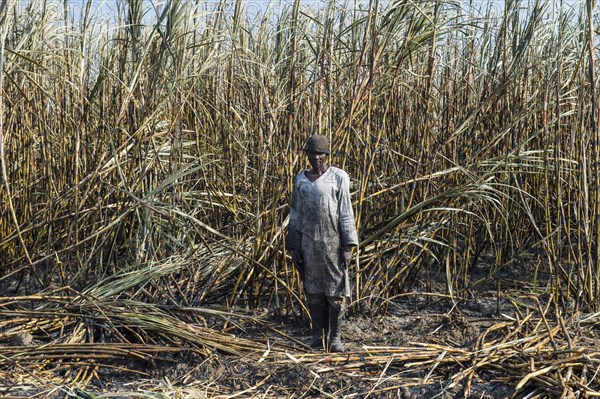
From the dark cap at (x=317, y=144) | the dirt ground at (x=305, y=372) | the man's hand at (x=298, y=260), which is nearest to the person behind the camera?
the dirt ground at (x=305, y=372)

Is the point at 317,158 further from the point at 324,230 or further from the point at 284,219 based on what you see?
the point at 284,219

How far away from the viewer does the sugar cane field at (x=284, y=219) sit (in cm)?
303

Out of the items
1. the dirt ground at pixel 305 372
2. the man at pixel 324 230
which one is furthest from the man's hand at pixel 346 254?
the dirt ground at pixel 305 372

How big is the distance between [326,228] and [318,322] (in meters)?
0.41

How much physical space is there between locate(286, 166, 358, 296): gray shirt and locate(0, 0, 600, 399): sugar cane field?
0.27 m

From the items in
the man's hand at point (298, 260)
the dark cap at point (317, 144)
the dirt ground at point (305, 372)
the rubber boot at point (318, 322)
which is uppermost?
the dark cap at point (317, 144)

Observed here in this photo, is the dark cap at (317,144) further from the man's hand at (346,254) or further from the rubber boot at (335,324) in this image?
the rubber boot at (335,324)

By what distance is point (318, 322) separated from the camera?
339 cm

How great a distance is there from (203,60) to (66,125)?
78 centimetres

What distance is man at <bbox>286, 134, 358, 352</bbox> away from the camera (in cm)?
324

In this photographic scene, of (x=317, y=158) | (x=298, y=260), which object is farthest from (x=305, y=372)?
(x=317, y=158)

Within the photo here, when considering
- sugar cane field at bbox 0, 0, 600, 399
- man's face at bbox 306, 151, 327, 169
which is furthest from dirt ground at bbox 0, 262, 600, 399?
man's face at bbox 306, 151, 327, 169

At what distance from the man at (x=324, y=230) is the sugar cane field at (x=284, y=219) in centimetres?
23

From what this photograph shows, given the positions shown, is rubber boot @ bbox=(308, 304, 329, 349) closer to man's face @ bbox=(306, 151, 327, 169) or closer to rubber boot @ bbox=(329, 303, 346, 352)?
rubber boot @ bbox=(329, 303, 346, 352)
